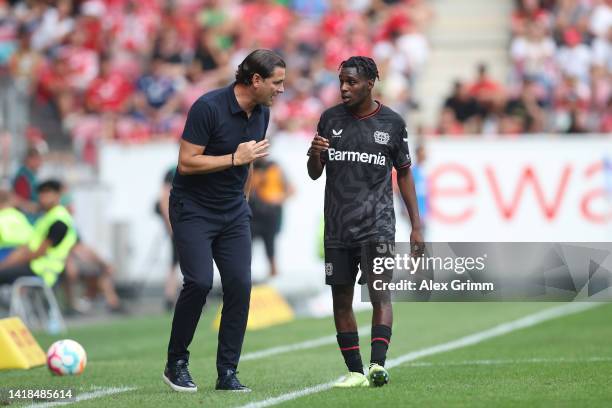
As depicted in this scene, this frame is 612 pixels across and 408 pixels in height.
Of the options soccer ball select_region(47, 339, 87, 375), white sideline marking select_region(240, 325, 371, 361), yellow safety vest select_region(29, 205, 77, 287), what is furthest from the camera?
yellow safety vest select_region(29, 205, 77, 287)

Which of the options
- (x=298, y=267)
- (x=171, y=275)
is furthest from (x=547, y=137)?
(x=171, y=275)

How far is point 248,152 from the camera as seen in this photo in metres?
8.88

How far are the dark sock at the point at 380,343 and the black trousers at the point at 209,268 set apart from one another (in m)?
0.91

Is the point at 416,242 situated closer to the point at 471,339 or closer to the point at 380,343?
the point at 380,343

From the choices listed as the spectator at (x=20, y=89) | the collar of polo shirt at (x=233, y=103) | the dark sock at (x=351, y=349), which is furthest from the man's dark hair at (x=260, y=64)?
the spectator at (x=20, y=89)

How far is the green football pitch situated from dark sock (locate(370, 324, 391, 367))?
206mm

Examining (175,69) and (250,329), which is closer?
(250,329)

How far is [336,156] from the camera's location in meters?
9.02

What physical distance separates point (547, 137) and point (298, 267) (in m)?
4.36

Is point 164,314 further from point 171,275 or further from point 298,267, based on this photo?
point 298,267

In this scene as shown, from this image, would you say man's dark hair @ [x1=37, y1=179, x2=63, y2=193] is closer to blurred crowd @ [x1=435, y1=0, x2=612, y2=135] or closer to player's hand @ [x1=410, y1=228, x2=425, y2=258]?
blurred crowd @ [x1=435, y1=0, x2=612, y2=135]

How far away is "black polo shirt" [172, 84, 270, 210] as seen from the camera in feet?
29.3

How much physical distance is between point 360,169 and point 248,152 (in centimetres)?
75

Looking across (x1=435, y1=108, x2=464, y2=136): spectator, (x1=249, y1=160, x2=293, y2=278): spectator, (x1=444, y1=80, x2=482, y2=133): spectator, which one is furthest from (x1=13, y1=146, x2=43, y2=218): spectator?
(x1=444, y1=80, x2=482, y2=133): spectator
